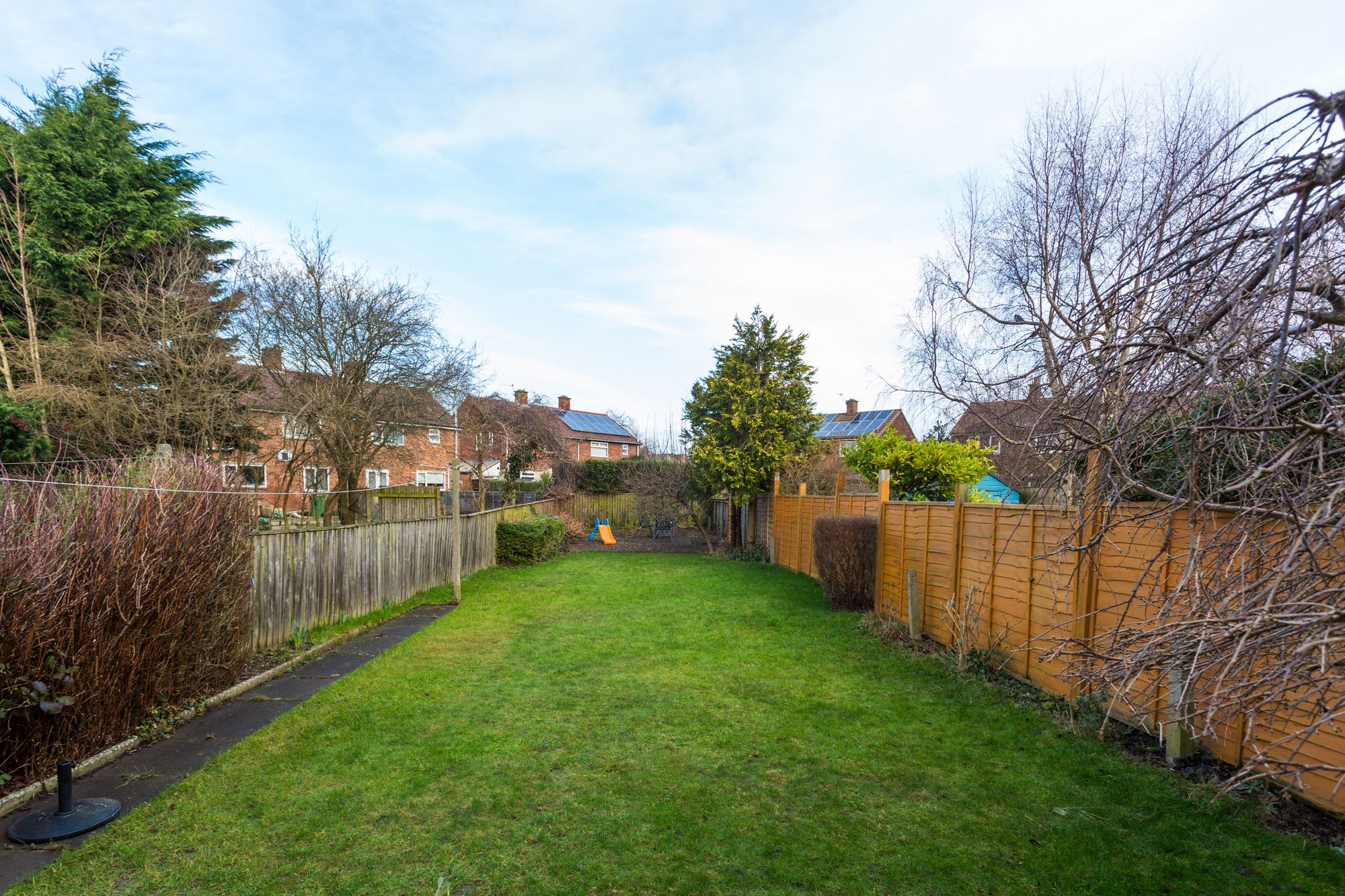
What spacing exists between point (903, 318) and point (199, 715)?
46.9 ft

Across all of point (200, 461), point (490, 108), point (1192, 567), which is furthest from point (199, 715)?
point (490, 108)

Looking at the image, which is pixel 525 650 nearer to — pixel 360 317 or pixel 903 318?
pixel 360 317

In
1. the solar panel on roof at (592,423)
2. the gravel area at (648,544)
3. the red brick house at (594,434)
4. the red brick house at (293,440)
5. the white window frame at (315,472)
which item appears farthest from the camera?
the solar panel on roof at (592,423)

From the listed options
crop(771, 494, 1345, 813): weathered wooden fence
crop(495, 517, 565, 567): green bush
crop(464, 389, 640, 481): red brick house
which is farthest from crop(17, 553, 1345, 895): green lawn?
crop(464, 389, 640, 481): red brick house

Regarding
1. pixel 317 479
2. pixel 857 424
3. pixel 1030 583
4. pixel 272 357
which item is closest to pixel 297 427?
pixel 317 479

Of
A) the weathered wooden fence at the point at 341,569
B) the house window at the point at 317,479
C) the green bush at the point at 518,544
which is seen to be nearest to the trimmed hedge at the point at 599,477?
the house window at the point at 317,479

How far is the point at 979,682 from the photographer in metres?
6.10

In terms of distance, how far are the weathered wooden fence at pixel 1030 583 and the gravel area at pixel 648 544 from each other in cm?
→ 990

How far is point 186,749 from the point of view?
4.49 m

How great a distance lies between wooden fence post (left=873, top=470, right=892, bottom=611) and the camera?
29.8 feet

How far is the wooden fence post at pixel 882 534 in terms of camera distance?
29.8ft

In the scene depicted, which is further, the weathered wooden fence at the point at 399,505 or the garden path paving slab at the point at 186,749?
the weathered wooden fence at the point at 399,505

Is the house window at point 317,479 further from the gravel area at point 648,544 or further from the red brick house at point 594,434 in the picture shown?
the red brick house at point 594,434

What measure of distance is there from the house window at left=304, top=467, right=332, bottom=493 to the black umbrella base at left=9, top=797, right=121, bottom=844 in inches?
462
